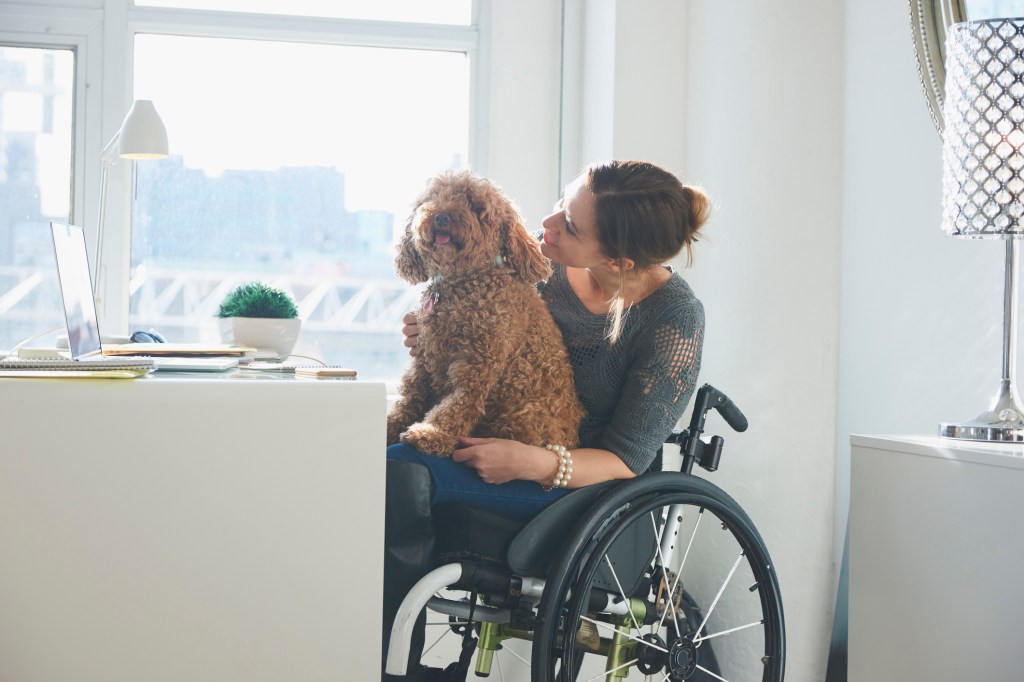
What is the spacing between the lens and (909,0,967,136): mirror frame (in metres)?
1.79

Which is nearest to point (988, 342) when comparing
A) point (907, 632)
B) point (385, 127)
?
point (907, 632)

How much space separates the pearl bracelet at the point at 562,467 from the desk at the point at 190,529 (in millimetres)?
342

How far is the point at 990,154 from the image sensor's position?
141 centimetres

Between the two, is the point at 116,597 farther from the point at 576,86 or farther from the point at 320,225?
the point at 576,86

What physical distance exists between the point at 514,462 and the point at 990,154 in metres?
0.84

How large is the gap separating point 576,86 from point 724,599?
4.82 ft

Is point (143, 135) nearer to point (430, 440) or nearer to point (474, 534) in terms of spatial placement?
point (430, 440)

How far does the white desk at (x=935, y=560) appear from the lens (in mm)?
1279

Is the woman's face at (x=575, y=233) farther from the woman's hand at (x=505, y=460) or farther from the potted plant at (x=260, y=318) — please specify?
the potted plant at (x=260, y=318)

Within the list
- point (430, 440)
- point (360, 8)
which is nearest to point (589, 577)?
point (430, 440)

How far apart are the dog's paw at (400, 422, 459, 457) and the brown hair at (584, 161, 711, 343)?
0.34 m

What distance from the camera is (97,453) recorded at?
1154 millimetres

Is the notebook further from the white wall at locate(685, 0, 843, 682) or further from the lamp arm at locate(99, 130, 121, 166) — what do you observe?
the white wall at locate(685, 0, 843, 682)

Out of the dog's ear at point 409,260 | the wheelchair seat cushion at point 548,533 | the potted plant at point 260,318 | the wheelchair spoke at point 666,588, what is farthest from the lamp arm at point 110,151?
the wheelchair spoke at point 666,588
